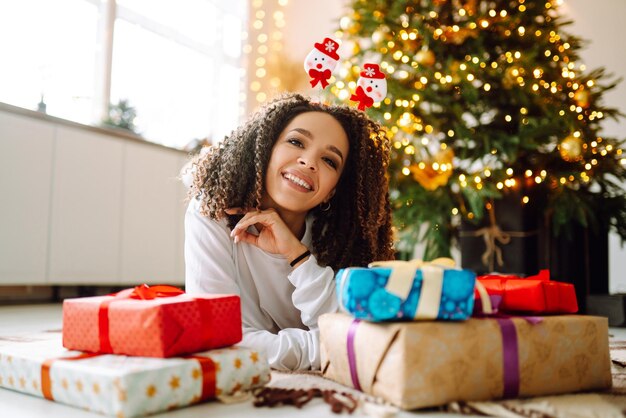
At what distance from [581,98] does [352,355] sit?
2304mm

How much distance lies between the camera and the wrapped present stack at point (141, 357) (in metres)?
0.77

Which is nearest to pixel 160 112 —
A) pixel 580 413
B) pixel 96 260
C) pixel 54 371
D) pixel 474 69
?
pixel 96 260

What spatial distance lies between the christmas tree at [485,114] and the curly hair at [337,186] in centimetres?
124

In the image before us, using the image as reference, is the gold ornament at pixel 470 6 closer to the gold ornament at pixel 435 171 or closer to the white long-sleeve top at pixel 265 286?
the gold ornament at pixel 435 171

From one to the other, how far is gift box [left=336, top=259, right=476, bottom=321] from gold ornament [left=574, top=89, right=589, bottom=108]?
7.26 ft

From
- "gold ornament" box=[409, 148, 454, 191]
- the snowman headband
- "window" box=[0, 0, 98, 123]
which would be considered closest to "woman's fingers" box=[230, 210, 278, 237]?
the snowman headband

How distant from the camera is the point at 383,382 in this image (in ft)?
2.72

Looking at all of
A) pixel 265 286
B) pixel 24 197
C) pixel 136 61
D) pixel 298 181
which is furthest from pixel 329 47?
pixel 136 61

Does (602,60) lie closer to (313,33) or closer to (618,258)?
(618,258)

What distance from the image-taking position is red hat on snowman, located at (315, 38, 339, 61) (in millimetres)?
1567

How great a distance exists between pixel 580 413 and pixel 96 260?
117 inches

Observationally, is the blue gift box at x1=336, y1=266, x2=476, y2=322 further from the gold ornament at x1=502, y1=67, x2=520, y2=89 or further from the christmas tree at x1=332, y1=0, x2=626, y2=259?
the gold ornament at x1=502, y1=67, x2=520, y2=89

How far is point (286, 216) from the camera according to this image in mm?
1348

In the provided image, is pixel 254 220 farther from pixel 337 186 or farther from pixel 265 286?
pixel 337 186
